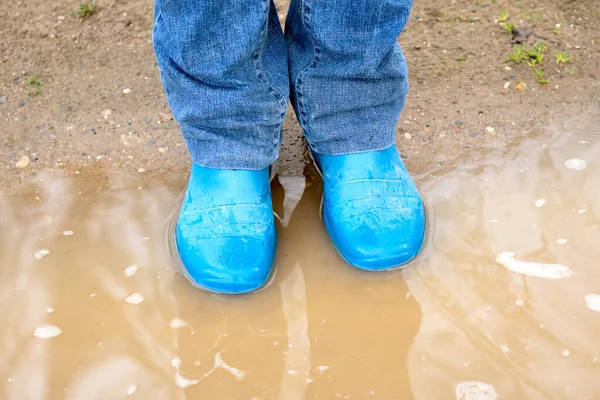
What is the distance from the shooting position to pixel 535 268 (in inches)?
51.4

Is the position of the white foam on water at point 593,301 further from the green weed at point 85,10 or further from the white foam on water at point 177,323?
the green weed at point 85,10

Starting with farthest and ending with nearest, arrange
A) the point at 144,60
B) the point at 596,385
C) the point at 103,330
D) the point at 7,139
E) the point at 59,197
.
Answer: the point at 144,60
the point at 7,139
the point at 59,197
the point at 103,330
the point at 596,385

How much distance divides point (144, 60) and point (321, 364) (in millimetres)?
1077

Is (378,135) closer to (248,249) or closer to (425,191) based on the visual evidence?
(425,191)

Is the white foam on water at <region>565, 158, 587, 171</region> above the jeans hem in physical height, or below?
below

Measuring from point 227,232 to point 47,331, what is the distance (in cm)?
41

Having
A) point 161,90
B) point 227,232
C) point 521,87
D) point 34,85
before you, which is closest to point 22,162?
point 34,85

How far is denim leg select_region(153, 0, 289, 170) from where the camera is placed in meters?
1.06

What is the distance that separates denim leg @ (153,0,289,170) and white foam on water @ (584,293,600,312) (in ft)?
2.35

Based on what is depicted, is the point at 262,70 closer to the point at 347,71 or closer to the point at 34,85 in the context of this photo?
the point at 347,71

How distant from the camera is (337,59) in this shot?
1.19 m

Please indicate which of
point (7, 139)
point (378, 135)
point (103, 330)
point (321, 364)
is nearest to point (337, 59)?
point (378, 135)

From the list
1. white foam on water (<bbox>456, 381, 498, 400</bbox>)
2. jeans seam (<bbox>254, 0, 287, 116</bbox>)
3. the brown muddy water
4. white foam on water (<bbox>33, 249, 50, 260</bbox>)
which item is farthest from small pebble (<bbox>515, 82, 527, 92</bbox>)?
white foam on water (<bbox>33, 249, 50, 260</bbox>)

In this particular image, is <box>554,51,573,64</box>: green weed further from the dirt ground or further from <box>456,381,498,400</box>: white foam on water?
<box>456,381,498,400</box>: white foam on water
